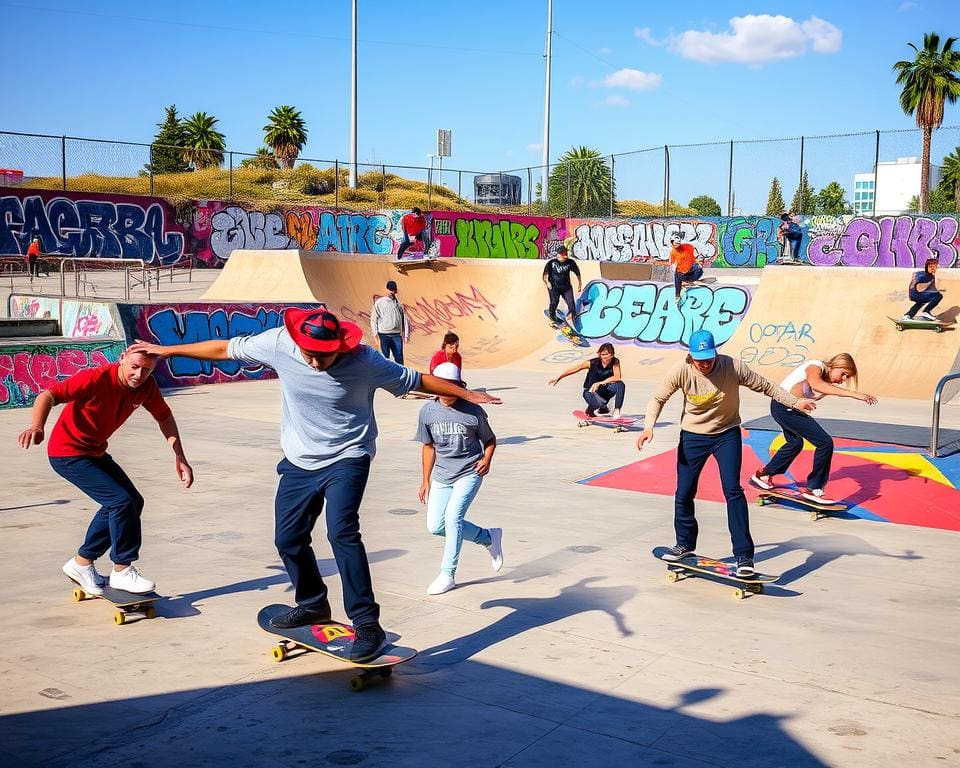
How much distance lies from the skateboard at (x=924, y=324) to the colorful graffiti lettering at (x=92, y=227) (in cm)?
A: 2194

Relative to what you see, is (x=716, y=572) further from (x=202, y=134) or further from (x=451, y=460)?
(x=202, y=134)

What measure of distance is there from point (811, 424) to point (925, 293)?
1105cm

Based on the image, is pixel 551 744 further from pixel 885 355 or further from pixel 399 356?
pixel 885 355

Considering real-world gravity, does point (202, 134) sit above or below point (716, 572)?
above

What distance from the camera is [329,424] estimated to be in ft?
16.0

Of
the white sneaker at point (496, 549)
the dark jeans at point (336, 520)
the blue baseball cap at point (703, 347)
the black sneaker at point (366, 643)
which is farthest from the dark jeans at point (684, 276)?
the black sneaker at point (366, 643)

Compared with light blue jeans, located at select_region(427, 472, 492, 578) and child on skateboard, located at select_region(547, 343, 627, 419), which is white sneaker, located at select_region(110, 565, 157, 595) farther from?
child on skateboard, located at select_region(547, 343, 627, 419)

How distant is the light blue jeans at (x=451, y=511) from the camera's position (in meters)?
6.23

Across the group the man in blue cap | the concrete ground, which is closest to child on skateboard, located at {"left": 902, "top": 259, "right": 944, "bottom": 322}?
the concrete ground

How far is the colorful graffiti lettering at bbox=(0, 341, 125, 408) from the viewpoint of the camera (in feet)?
48.5

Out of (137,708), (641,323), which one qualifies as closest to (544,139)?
(641,323)

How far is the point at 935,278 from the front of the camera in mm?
18438

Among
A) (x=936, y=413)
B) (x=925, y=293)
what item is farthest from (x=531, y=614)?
(x=925, y=293)

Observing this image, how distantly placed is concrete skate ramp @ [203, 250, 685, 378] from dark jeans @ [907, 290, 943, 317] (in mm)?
4864
